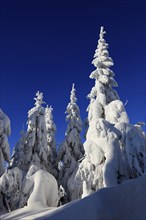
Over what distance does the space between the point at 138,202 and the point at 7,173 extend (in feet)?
45.6

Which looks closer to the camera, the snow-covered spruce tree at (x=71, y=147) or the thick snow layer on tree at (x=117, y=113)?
the thick snow layer on tree at (x=117, y=113)

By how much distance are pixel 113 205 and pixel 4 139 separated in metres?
15.7

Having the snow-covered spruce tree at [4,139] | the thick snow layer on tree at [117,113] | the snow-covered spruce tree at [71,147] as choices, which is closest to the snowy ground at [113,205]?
the thick snow layer on tree at [117,113]

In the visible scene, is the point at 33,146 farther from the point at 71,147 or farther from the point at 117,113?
the point at 117,113

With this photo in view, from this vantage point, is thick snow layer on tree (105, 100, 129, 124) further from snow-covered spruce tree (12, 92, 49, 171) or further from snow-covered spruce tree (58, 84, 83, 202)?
snow-covered spruce tree (58, 84, 83, 202)

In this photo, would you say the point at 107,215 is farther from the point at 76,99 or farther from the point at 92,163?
the point at 76,99

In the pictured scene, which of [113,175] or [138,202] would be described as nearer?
[138,202]

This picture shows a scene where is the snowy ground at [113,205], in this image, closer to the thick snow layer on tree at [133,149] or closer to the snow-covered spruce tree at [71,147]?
the thick snow layer on tree at [133,149]

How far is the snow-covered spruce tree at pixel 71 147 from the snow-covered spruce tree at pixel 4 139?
694cm

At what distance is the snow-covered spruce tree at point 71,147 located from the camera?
26452mm

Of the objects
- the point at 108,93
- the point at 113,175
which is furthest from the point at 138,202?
the point at 108,93

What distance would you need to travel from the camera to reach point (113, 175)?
12258mm

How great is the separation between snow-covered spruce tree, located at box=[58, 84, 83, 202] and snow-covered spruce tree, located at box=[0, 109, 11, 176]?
6.94 m

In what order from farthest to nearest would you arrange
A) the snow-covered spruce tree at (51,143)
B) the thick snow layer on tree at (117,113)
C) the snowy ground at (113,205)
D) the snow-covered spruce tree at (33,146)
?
the snow-covered spruce tree at (51,143) < the snow-covered spruce tree at (33,146) < the thick snow layer on tree at (117,113) < the snowy ground at (113,205)
